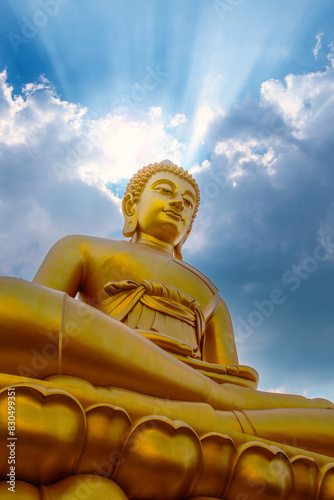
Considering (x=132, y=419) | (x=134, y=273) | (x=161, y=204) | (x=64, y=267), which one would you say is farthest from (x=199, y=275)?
(x=132, y=419)

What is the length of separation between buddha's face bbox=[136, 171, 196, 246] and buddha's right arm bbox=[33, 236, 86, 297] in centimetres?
96

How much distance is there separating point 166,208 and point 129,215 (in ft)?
2.14

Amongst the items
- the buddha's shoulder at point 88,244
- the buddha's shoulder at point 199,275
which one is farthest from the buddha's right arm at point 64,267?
the buddha's shoulder at point 199,275

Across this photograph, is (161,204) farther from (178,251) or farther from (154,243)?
(178,251)

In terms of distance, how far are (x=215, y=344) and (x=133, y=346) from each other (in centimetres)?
269

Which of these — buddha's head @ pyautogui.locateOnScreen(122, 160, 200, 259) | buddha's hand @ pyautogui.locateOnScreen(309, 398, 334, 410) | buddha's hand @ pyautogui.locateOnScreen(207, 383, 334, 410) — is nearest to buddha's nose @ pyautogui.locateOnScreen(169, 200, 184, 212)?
buddha's head @ pyautogui.locateOnScreen(122, 160, 200, 259)

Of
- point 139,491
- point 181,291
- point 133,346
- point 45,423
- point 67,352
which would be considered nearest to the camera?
point 45,423

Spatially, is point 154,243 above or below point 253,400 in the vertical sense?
above

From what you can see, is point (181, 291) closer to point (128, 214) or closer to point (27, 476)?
point (128, 214)

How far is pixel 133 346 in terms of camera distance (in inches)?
115

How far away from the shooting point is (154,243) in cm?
617

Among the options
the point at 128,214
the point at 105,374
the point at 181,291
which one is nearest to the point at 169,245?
the point at 128,214

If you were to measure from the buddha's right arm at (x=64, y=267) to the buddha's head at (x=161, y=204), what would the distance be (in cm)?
97

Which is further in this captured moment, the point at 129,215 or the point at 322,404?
the point at 129,215
